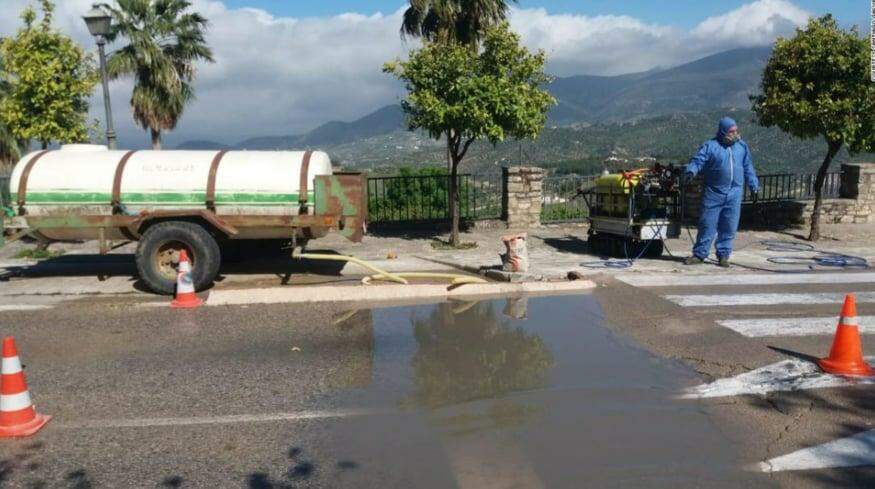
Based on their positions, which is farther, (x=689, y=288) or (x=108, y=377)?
(x=689, y=288)

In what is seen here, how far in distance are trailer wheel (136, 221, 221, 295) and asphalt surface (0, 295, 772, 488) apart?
1137 mm

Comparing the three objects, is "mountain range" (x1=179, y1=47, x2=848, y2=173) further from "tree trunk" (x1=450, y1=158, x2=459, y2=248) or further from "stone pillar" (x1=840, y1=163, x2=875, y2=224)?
"stone pillar" (x1=840, y1=163, x2=875, y2=224)

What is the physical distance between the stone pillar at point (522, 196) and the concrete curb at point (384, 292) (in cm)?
630

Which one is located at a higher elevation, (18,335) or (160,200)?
(160,200)

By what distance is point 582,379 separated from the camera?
604 cm

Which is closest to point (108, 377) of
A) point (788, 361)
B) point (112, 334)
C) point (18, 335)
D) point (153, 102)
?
point (112, 334)

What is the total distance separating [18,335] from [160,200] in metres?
2.54

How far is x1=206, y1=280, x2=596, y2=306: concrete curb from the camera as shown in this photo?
901 centimetres

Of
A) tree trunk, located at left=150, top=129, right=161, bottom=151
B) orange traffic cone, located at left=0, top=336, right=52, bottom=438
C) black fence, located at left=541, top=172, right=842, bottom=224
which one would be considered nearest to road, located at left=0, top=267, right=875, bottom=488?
orange traffic cone, located at left=0, top=336, right=52, bottom=438

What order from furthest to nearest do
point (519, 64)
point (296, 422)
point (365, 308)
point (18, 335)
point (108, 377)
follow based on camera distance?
point (519, 64)
point (365, 308)
point (18, 335)
point (108, 377)
point (296, 422)

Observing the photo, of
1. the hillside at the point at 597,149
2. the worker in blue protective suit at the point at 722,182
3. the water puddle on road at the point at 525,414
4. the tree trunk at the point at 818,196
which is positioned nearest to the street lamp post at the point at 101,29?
the hillside at the point at 597,149

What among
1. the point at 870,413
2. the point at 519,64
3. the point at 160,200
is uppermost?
the point at 519,64

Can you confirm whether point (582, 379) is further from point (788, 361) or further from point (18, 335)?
point (18, 335)

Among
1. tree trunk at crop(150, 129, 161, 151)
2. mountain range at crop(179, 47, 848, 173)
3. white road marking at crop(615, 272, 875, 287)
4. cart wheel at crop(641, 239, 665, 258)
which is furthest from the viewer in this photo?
tree trunk at crop(150, 129, 161, 151)
